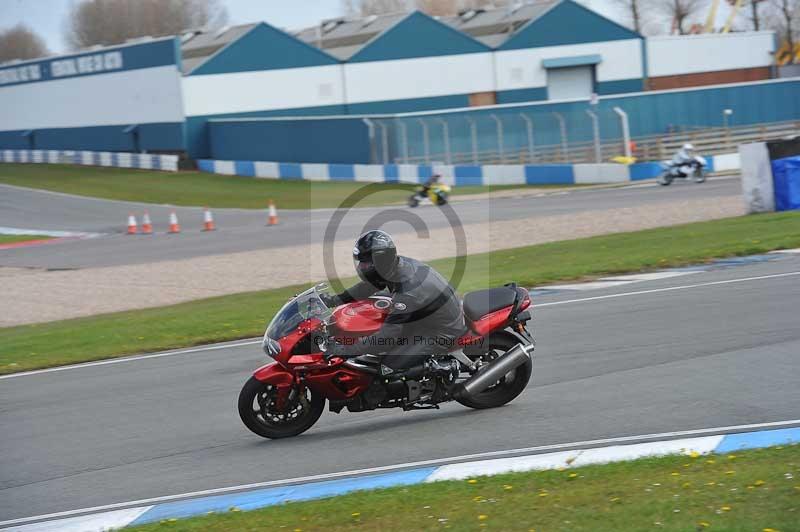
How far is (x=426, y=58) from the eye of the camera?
187ft

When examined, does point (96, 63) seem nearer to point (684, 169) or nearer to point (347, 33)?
point (347, 33)

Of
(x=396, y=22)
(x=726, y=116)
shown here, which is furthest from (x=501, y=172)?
(x=396, y=22)

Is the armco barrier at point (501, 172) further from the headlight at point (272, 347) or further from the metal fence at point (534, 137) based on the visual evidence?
the headlight at point (272, 347)

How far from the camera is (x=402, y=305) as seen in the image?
8375 millimetres

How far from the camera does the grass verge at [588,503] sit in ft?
18.2

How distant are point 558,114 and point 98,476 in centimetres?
3542

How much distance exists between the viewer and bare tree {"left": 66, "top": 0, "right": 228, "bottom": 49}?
11825 centimetres

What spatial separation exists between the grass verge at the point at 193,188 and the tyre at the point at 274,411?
81.7 feet

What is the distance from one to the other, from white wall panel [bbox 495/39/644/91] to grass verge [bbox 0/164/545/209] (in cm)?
1842

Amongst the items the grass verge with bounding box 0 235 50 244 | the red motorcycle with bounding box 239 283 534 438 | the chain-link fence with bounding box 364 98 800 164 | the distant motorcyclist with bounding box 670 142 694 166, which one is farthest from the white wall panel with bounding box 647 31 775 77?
the red motorcycle with bounding box 239 283 534 438

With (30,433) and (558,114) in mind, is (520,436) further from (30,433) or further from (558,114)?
(558,114)

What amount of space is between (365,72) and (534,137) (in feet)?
55.8

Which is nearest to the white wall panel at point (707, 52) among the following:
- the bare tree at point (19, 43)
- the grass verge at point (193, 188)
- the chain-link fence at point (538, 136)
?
the chain-link fence at point (538, 136)

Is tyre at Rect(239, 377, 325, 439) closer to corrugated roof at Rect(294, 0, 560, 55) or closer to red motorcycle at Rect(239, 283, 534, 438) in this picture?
red motorcycle at Rect(239, 283, 534, 438)
